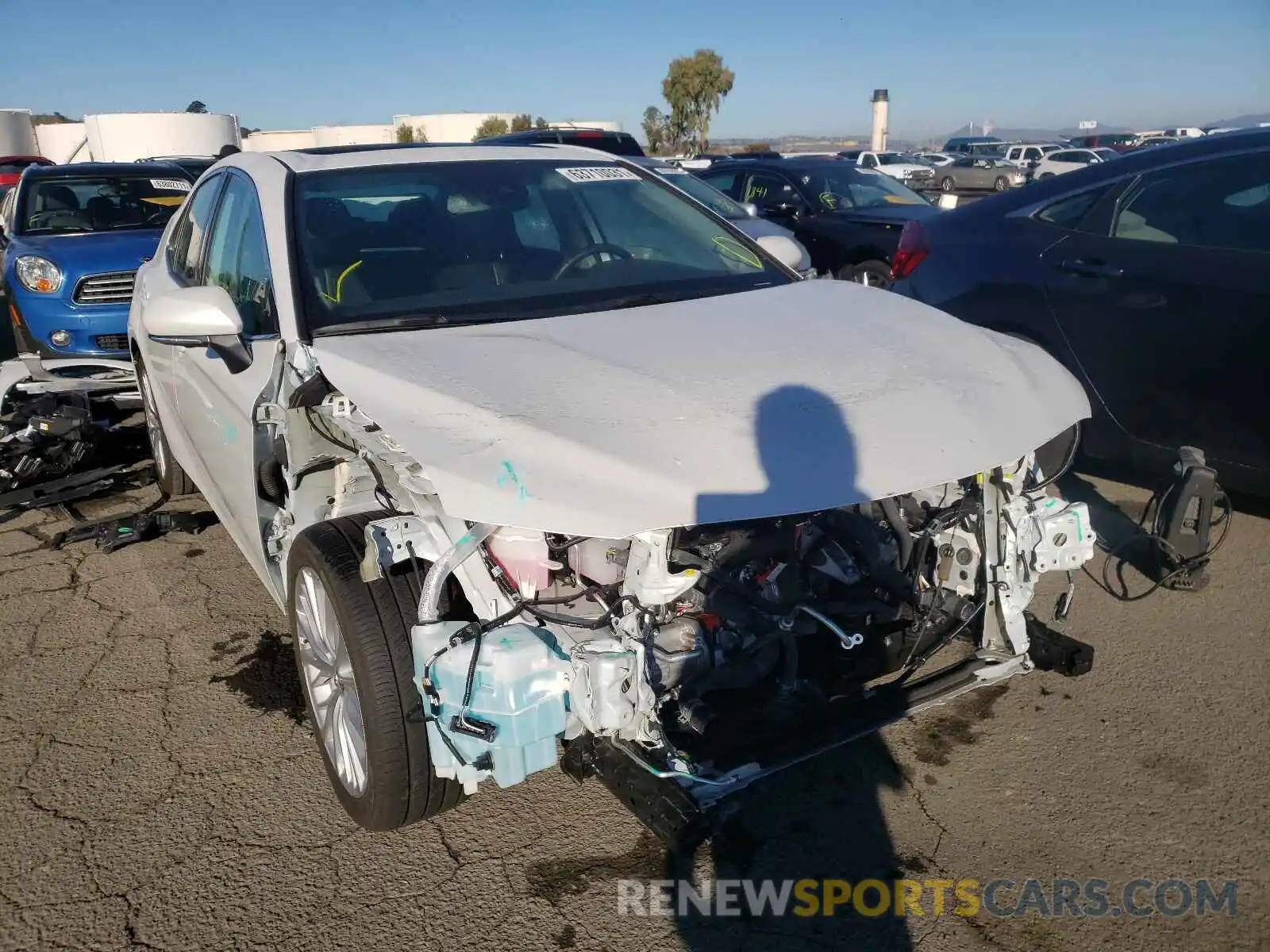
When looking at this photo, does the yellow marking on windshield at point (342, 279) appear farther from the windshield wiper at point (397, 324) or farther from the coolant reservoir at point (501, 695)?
the coolant reservoir at point (501, 695)

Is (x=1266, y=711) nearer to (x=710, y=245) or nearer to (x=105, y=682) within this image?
(x=710, y=245)

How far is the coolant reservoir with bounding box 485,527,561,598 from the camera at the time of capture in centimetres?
232

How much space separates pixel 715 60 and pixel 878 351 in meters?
64.1

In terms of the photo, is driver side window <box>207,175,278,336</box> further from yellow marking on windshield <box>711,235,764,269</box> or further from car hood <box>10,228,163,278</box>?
car hood <box>10,228,163,278</box>

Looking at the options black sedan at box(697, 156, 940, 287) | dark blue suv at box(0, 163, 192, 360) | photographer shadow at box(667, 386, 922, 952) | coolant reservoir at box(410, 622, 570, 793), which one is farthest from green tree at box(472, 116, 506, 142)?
coolant reservoir at box(410, 622, 570, 793)

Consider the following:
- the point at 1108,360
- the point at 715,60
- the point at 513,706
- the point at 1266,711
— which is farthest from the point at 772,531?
the point at 715,60

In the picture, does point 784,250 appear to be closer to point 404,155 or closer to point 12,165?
point 404,155

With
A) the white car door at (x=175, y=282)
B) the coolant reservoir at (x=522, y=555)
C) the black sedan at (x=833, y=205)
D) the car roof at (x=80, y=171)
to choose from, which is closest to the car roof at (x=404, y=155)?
the white car door at (x=175, y=282)

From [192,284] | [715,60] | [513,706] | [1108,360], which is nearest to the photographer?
[513,706]

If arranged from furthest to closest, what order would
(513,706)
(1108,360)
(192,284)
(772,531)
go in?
Result: (1108,360) < (192,284) < (772,531) < (513,706)

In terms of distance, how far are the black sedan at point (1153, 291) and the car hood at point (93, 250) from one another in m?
5.79

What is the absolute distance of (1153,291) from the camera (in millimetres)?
4113

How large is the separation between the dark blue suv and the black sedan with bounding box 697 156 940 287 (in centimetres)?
588

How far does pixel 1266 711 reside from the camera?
10.2 feet
